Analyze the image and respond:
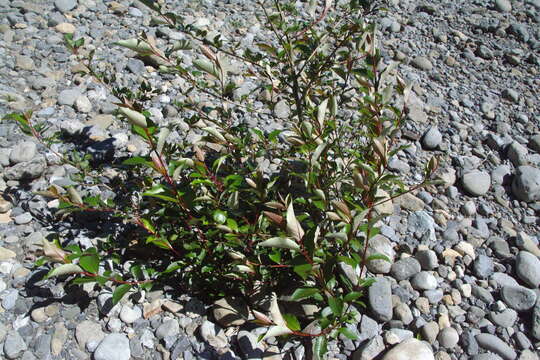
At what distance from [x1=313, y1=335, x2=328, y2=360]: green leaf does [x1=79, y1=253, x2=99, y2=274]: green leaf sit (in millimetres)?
854

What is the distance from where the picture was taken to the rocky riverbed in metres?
1.90

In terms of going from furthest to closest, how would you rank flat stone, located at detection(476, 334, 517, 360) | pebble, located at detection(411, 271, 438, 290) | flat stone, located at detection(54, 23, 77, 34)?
1. flat stone, located at detection(54, 23, 77, 34)
2. pebble, located at detection(411, 271, 438, 290)
3. flat stone, located at detection(476, 334, 517, 360)

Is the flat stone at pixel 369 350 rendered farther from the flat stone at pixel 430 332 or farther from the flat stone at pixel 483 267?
the flat stone at pixel 483 267

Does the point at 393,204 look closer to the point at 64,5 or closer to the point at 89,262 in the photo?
the point at 89,262

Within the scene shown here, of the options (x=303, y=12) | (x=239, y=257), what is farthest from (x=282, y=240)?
(x=303, y=12)

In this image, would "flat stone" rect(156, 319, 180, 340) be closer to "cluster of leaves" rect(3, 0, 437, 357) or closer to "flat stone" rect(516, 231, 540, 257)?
"cluster of leaves" rect(3, 0, 437, 357)

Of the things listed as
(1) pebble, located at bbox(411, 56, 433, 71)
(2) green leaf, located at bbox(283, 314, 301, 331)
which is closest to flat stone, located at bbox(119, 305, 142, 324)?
(2) green leaf, located at bbox(283, 314, 301, 331)

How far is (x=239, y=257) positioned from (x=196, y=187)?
1.55 ft

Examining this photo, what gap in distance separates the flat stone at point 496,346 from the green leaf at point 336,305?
0.91 m

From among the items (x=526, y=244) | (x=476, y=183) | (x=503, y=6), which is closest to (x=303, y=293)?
(x=526, y=244)

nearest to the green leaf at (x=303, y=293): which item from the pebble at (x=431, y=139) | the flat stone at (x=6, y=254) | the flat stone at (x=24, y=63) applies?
the flat stone at (x=6, y=254)

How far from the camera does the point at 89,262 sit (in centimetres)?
163

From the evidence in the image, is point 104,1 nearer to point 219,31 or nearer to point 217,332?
point 219,31

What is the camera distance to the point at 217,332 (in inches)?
76.0
